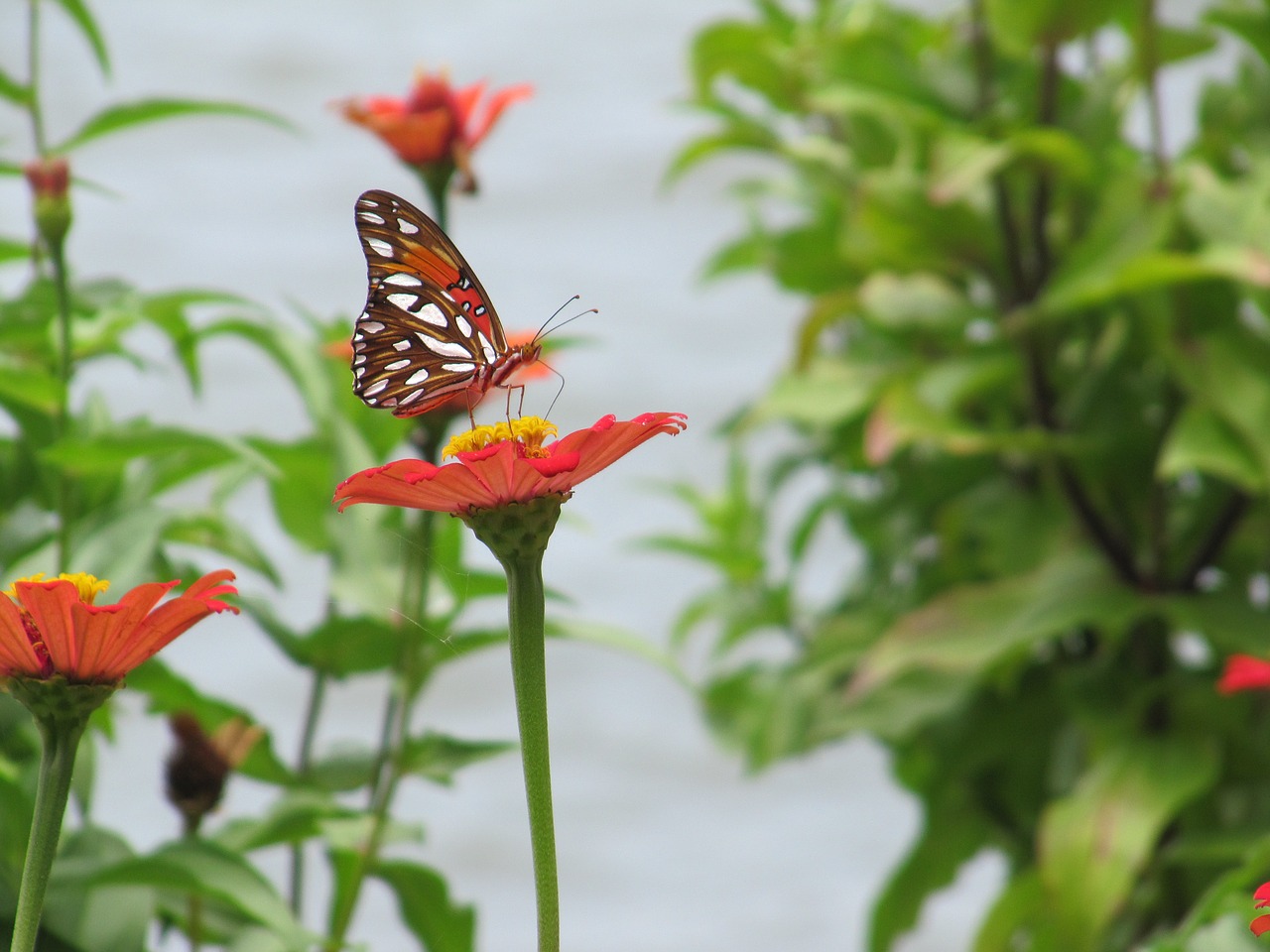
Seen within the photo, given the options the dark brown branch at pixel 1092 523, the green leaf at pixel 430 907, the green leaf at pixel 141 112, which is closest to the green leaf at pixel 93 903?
the green leaf at pixel 430 907

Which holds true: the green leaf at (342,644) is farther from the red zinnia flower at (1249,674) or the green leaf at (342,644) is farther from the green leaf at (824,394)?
the green leaf at (824,394)

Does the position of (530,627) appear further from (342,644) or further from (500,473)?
(342,644)

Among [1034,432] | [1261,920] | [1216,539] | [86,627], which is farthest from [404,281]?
[1216,539]

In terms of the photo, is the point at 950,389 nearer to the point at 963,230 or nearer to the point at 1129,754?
the point at 963,230

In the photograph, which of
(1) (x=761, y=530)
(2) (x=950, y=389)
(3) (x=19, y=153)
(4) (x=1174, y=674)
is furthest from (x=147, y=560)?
(3) (x=19, y=153)

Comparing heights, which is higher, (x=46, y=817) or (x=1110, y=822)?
(x=1110, y=822)

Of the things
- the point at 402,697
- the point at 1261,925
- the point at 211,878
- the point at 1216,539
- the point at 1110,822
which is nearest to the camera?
the point at 1261,925
